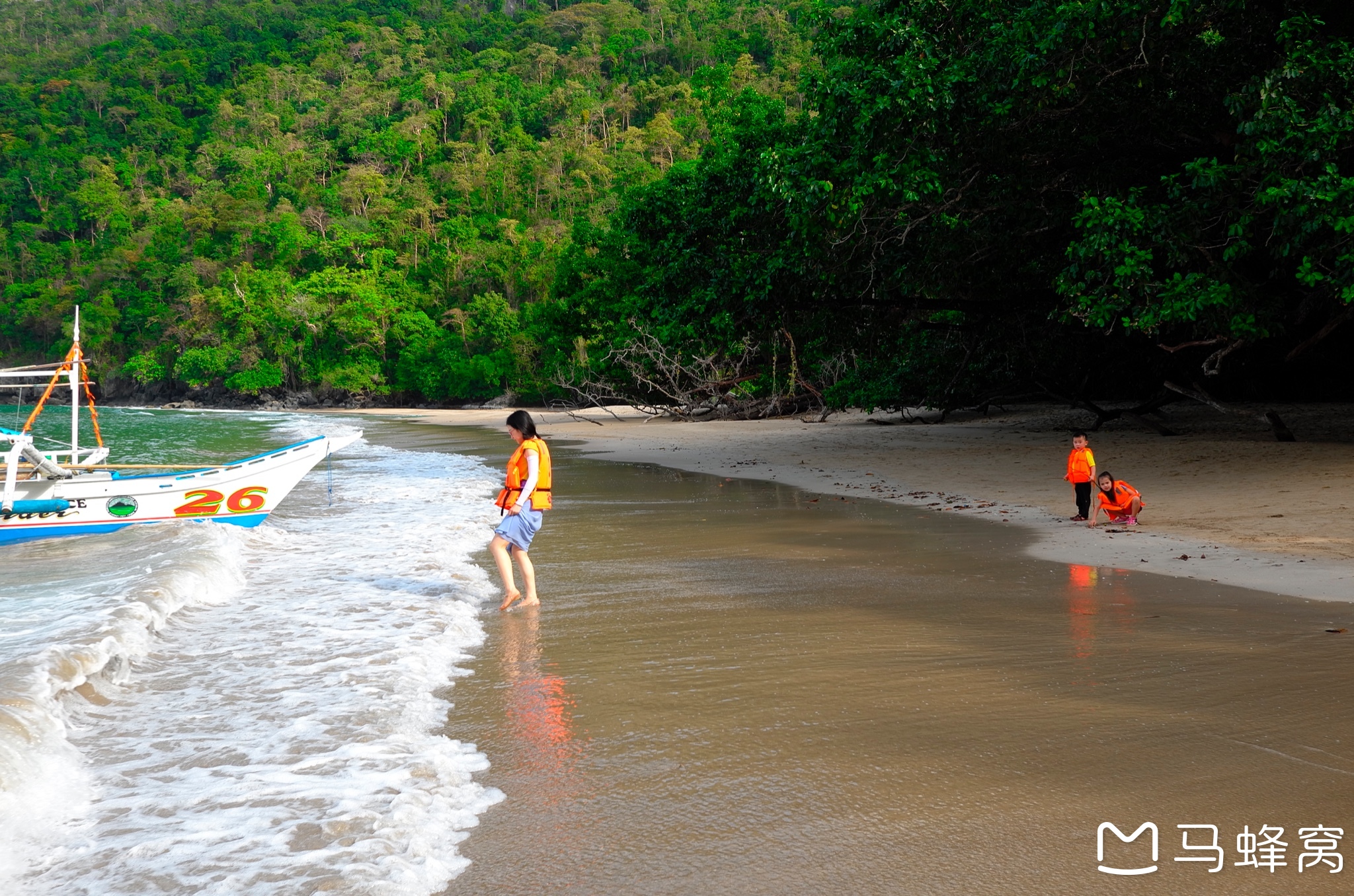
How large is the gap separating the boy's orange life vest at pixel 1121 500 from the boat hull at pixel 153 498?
10001 mm

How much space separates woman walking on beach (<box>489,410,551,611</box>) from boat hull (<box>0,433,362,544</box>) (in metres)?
6.56

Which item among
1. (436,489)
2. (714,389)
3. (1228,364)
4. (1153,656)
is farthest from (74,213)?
(1153,656)

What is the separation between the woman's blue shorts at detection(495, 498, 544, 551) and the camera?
759 centimetres

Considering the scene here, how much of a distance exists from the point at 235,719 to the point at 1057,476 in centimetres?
1244

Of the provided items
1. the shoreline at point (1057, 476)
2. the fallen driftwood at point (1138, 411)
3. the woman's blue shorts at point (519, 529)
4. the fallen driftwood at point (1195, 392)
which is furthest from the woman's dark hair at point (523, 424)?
the fallen driftwood at point (1138, 411)

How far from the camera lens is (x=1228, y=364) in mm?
19141

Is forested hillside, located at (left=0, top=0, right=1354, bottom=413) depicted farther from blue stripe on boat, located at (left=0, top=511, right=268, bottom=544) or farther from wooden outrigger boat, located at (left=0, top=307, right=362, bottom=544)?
blue stripe on boat, located at (left=0, top=511, right=268, bottom=544)

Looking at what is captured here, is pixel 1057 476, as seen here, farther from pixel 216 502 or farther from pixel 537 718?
pixel 537 718

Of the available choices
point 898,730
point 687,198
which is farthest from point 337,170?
point 898,730

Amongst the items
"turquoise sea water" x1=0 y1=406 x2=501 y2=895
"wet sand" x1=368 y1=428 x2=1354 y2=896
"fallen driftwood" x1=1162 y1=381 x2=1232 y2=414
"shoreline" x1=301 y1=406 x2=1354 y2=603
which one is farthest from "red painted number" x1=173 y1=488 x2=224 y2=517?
"fallen driftwood" x1=1162 y1=381 x2=1232 y2=414

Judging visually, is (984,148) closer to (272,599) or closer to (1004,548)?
(1004,548)

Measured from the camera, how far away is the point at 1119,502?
10469mm

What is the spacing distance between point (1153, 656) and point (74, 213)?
4421 inches

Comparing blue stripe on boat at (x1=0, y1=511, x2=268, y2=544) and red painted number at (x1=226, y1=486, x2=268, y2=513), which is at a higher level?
red painted number at (x1=226, y1=486, x2=268, y2=513)
